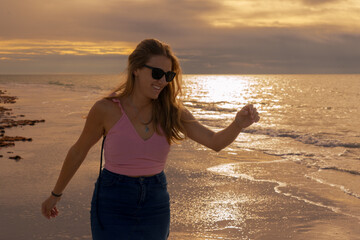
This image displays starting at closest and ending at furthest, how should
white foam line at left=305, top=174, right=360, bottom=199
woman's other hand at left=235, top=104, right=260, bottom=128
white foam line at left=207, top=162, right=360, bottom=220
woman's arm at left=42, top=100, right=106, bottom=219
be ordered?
1. woman's other hand at left=235, top=104, right=260, bottom=128
2. woman's arm at left=42, top=100, right=106, bottom=219
3. white foam line at left=207, top=162, right=360, bottom=220
4. white foam line at left=305, top=174, right=360, bottom=199

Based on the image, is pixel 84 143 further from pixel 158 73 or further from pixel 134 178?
pixel 158 73

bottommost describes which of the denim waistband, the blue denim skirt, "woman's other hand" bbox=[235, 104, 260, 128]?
the blue denim skirt

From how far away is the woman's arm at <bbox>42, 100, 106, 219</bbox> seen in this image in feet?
8.09

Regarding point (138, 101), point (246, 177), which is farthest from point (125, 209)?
point (246, 177)

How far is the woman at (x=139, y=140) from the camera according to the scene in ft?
7.83

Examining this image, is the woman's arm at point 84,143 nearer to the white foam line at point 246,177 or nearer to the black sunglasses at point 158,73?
the black sunglasses at point 158,73

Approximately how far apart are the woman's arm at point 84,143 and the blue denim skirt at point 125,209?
0.27 meters

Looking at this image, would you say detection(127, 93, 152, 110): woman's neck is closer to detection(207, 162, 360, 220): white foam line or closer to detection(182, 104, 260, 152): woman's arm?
detection(182, 104, 260, 152): woman's arm

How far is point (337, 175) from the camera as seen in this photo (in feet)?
31.8

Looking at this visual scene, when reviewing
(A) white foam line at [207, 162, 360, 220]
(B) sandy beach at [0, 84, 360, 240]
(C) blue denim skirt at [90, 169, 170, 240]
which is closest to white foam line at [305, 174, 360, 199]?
(B) sandy beach at [0, 84, 360, 240]

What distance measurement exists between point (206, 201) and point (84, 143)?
4.66m

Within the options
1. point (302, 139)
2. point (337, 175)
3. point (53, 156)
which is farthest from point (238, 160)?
point (302, 139)

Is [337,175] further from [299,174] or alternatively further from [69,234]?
[69,234]

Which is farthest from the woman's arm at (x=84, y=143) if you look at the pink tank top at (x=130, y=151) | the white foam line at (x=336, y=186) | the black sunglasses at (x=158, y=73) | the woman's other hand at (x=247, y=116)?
the white foam line at (x=336, y=186)
